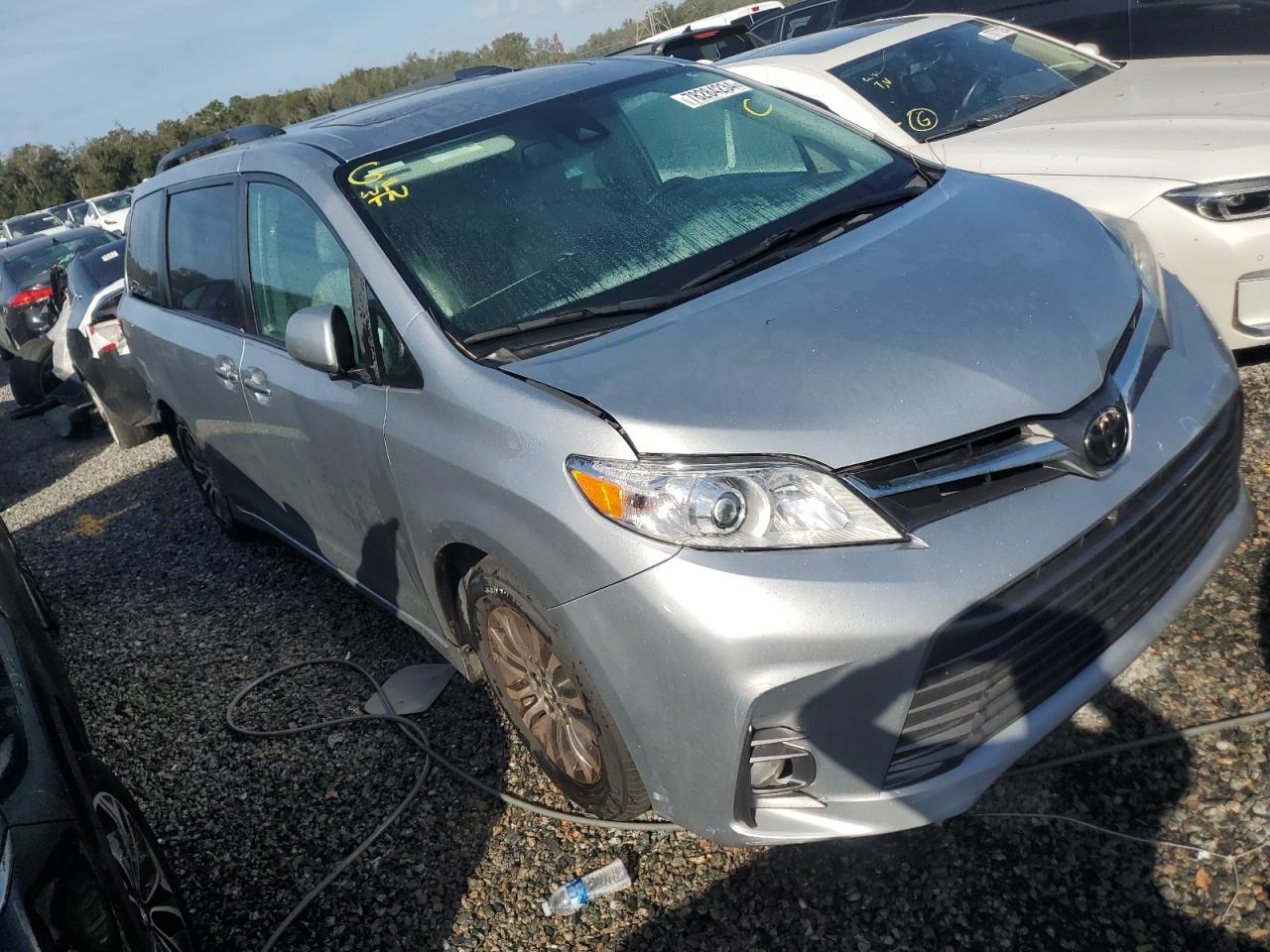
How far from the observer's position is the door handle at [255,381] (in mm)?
3576

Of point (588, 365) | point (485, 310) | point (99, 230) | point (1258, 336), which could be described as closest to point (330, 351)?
point (485, 310)

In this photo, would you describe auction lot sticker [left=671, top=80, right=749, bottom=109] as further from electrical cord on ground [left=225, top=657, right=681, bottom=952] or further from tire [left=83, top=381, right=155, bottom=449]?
tire [left=83, top=381, right=155, bottom=449]

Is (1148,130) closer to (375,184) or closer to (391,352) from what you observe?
(375,184)

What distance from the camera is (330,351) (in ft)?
9.12

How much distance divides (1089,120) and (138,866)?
4.53 meters

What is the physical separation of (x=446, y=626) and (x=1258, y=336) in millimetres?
3163

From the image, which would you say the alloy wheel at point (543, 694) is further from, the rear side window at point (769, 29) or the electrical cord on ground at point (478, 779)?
the rear side window at point (769, 29)

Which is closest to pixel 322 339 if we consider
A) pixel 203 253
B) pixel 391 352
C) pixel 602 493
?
pixel 391 352

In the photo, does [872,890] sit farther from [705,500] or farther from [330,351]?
[330,351]

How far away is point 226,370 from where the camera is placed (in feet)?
12.7

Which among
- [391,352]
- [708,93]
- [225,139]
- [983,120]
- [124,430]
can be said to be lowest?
[124,430]

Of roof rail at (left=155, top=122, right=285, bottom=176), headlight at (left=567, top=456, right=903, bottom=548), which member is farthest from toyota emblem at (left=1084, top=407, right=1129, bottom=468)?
roof rail at (left=155, top=122, right=285, bottom=176)

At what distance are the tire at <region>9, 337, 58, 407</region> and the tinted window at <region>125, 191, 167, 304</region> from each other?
6.11 meters

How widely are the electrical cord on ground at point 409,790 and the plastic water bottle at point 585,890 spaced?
0.16m
